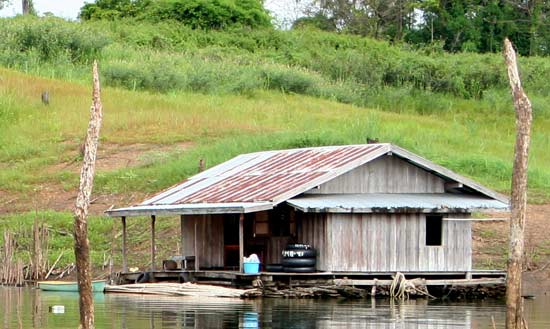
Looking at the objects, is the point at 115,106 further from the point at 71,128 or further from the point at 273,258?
the point at 273,258

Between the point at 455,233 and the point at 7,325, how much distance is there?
13394mm

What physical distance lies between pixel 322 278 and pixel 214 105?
23.0 metres

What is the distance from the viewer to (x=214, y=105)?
55094 mm

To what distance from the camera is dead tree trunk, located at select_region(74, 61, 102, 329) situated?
65.7ft

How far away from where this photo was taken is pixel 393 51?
6912cm

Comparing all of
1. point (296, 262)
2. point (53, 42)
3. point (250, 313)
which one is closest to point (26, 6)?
point (53, 42)

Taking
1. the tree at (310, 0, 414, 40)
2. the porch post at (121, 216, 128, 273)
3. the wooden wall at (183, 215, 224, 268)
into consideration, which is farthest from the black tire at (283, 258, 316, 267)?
the tree at (310, 0, 414, 40)

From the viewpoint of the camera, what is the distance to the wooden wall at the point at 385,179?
34375 mm

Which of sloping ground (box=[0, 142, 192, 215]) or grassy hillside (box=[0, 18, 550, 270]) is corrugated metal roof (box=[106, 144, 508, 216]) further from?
sloping ground (box=[0, 142, 192, 215])

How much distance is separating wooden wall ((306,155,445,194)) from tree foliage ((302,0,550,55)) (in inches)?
1529

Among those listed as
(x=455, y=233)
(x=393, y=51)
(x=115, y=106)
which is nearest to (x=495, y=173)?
(x=455, y=233)

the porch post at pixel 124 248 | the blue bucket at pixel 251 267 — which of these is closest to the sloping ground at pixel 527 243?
the blue bucket at pixel 251 267

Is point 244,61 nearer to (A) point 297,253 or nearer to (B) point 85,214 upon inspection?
(A) point 297,253

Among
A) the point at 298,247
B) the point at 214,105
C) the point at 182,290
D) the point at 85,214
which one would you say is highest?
the point at 214,105
